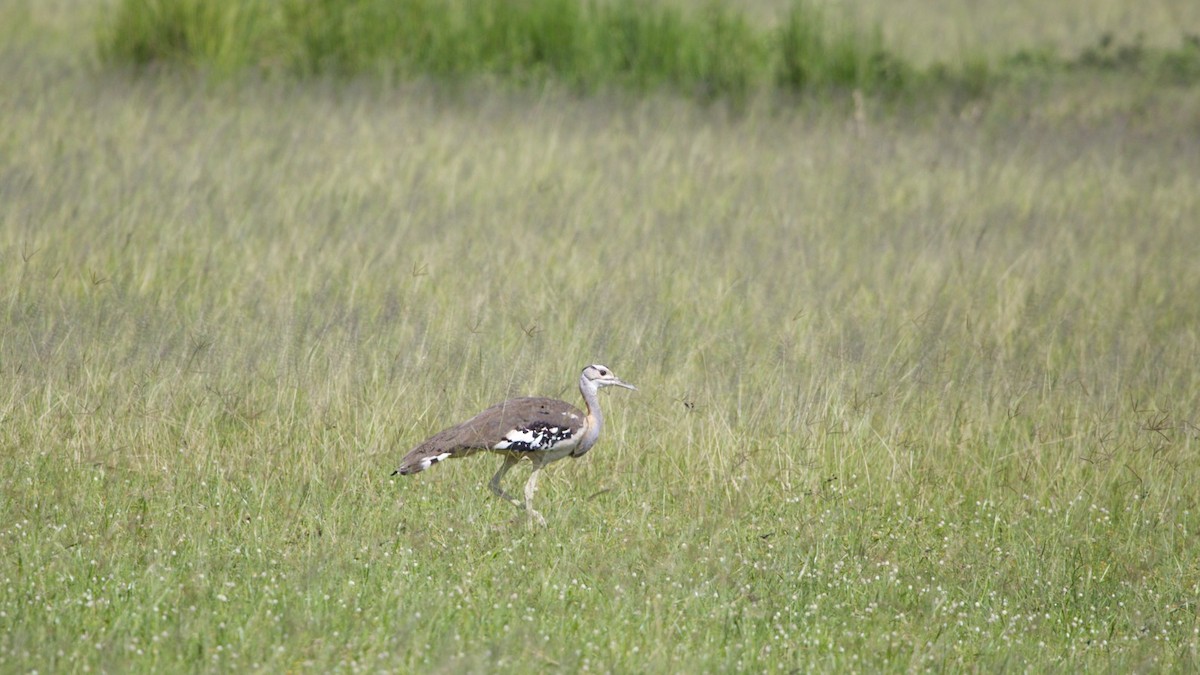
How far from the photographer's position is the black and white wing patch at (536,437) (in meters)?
6.23

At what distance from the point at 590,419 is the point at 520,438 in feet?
1.43

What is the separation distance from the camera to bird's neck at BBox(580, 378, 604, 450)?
6516mm

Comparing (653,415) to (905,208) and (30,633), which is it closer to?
(30,633)

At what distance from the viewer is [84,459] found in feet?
20.6

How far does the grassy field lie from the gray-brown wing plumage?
0.28 metres

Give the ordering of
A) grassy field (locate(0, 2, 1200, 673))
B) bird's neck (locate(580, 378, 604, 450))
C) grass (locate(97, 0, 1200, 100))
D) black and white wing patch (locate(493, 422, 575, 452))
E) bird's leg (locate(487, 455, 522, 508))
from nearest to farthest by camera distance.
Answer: grassy field (locate(0, 2, 1200, 673)) < black and white wing patch (locate(493, 422, 575, 452)) < bird's leg (locate(487, 455, 522, 508)) < bird's neck (locate(580, 378, 604, 450)) < grass (locate(97, 0, 1200, 100))

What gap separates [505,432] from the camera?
6219 millimetres

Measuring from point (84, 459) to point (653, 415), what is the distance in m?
2.79

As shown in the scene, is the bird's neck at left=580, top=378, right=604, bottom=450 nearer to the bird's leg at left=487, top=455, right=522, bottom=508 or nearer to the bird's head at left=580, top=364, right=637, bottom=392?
the bird's head at left=580, top=364, right=637, bottom=392

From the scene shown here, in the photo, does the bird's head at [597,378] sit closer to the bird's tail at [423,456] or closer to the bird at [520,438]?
the bird at [520,438]

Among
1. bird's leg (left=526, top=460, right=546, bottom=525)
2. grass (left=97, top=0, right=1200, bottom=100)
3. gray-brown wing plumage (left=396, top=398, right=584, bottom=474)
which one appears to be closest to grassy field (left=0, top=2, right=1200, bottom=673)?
bird's leg (left=526, top=460, right=546, bottom=525)

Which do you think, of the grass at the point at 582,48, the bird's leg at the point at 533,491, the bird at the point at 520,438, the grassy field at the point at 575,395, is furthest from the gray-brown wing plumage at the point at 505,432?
the grass at the point at 582,48

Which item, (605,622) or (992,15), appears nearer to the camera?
(605,622)

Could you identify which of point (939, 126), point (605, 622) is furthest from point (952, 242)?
point (605, 622)
